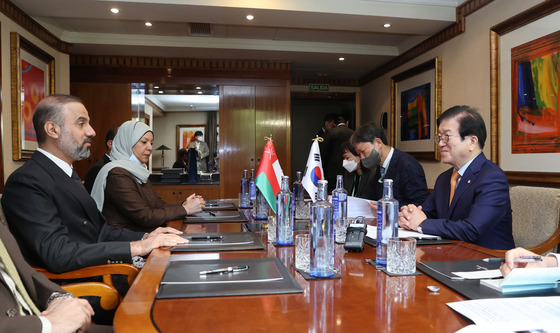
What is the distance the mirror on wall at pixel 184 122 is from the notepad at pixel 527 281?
5504mm

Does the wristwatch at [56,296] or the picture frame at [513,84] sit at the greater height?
the picture frame at [513,84]

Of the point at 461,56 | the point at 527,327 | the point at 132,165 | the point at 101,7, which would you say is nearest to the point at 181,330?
the point at 527,327

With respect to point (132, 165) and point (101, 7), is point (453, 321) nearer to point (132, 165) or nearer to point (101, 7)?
point (132, 165)

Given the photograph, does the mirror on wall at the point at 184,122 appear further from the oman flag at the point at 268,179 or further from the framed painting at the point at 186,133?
the oman flag at the point at 268,179

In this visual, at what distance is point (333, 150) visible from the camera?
18.5ft

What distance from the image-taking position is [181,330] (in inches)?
31.7

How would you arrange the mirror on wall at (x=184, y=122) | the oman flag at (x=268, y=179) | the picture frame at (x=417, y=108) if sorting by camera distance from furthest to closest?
the mirror on wall at (x=184, y=122) → the picture frame at (x=417, y=108) → the oman flag at (x=268, y=179)

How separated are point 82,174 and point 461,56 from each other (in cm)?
522

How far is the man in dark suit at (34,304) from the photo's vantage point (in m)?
1.04

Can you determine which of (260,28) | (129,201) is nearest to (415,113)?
(260,28)

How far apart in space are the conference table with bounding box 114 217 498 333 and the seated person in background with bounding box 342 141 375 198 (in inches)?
99.3

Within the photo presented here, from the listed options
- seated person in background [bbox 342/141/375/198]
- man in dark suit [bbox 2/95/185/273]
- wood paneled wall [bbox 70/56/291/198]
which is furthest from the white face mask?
man in dark suit [bbox 2/95/185/273]

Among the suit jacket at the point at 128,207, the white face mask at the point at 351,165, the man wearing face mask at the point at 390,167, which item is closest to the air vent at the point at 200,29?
the white face mask at the point at 351,165

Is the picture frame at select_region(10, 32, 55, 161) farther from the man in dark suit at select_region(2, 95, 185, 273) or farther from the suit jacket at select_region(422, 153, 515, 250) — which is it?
the suit jacket at select_region(422, 153, 515, 250)
